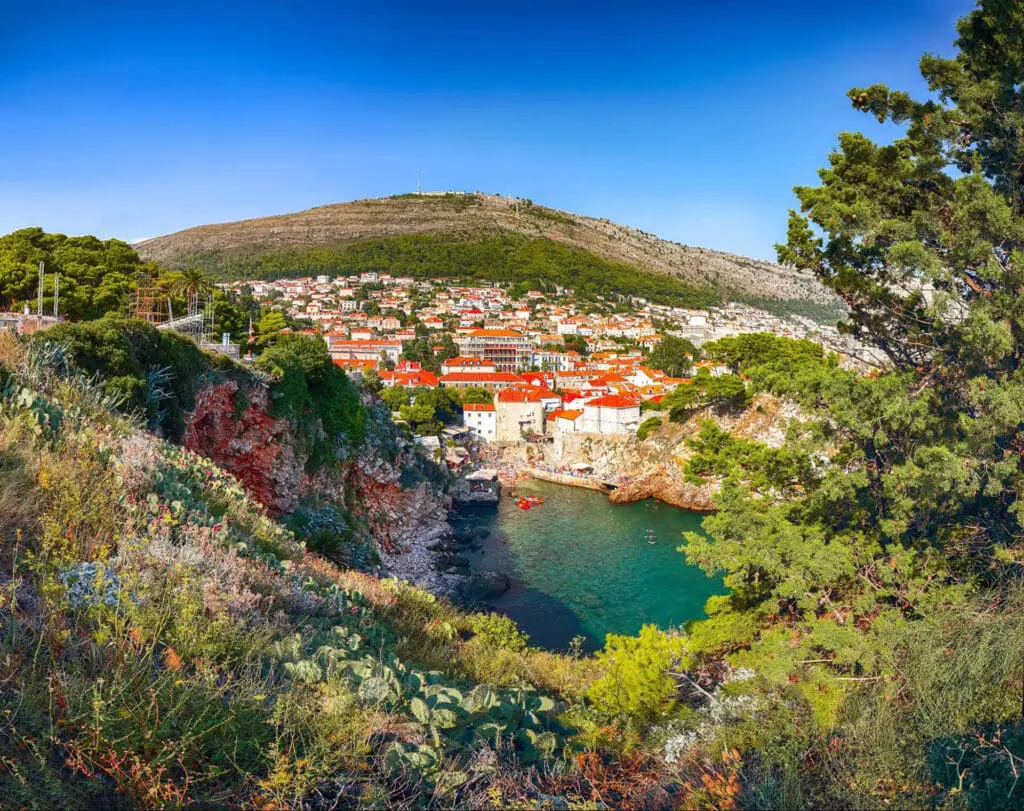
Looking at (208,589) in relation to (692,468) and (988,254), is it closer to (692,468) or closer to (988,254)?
(692,468)

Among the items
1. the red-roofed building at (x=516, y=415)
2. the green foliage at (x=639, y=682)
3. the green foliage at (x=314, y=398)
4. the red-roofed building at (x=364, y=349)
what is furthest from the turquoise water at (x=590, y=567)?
the red-roofed building at (x=364, y=349)

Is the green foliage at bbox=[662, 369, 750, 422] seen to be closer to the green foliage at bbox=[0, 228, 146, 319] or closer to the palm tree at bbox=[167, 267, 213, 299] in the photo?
the palm tree at bbox=[167, 267, 213, 299]

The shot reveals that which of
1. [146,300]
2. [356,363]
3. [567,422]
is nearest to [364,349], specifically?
[356,363]

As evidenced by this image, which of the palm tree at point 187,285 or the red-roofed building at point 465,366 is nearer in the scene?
the palm tree at point 187,285

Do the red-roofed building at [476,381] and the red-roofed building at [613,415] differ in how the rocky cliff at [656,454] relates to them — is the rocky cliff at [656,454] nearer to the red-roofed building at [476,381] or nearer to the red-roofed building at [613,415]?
the red-roofed building at [613,415]

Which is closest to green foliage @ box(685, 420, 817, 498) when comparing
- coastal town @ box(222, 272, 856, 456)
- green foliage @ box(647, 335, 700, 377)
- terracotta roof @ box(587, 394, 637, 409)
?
coastal town @ box(222, 272, 856, 456)

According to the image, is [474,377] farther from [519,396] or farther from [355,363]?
[355,363]

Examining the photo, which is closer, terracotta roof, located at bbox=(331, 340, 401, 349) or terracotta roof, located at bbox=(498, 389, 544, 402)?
terracotta roof, located at bbox=(498, 389, 544, 402)
